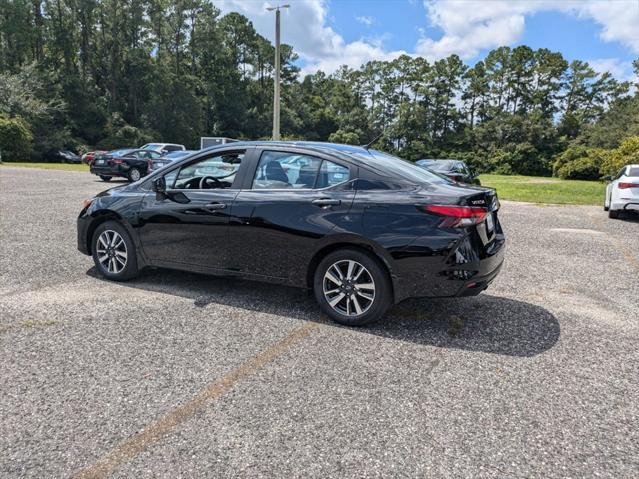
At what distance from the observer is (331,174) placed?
14.3 ft

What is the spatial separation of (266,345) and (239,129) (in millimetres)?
69732

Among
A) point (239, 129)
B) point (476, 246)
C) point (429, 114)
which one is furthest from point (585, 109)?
point (476, 246)

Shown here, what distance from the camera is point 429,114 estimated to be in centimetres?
7544

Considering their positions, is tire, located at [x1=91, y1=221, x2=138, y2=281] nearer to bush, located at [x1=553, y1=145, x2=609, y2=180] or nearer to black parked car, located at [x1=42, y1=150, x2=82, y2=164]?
bush, located at [x1=553, y1=145, x2=609, y2=180]

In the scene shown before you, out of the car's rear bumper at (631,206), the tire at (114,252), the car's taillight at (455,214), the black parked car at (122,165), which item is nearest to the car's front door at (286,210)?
the car's taillight at (455,214)

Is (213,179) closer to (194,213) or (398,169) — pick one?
(194,213)

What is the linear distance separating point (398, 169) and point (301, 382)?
215 cm

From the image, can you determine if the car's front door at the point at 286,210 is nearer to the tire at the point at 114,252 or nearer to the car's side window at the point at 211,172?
the car's side window at the point at 211,172

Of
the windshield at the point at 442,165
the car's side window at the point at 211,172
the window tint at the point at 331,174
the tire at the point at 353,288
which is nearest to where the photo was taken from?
the tire at the point at 353,288

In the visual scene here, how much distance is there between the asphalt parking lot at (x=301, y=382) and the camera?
248cm

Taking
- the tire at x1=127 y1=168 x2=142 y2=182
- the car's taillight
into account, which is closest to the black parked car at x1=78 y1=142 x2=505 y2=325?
the car's taillight

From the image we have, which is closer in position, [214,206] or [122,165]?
[214,206]

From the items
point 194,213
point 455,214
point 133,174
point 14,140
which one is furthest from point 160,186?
point 14,140

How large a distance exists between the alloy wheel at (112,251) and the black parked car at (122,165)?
15.7 meters
